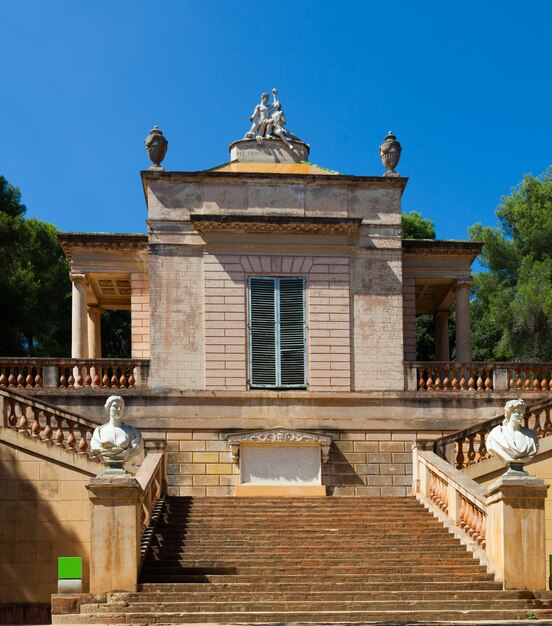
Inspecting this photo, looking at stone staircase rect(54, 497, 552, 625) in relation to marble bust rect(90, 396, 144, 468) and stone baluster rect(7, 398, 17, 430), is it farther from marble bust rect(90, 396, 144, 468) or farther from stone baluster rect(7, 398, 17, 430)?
stone baluster rect(7, 398, 17, 430)

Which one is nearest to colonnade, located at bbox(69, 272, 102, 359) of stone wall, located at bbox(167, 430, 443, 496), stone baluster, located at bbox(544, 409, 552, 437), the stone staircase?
stone wall, located at bbox(167, 430, 443, 496)

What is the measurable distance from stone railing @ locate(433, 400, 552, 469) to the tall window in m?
3.89

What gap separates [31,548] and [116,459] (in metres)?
3.92

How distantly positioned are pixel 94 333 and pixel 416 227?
21.3 meters

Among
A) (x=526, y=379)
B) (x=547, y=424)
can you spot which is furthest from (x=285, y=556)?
(x=526, y=379)

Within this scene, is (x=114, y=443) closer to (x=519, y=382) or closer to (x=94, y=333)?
(x=519, y=382)

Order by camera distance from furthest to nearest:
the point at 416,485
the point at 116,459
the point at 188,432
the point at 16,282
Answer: the point at 16,282 → the point at 188,432 → the point at 416,485 → the point at 116,459

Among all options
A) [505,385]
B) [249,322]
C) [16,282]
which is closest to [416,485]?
[505,385]

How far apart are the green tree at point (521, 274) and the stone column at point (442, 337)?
15.5ft

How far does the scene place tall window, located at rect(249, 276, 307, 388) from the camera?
25.5 metres

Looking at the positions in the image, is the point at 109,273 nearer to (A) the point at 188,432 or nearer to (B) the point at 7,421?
(A) the point at 188,432

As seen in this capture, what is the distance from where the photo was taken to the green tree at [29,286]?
38.4 metres

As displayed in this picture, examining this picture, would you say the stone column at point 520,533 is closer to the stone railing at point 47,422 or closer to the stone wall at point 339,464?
the stone wall at point 339,464

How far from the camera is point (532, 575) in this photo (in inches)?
690
